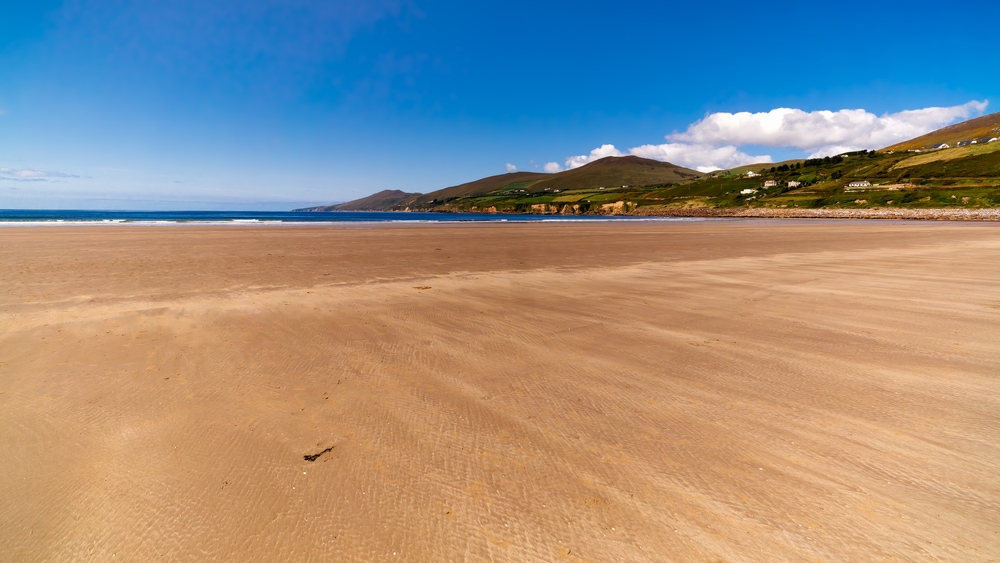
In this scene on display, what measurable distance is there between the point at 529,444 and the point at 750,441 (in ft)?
5.96

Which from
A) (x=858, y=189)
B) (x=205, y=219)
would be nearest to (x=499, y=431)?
(x=205, y=219)

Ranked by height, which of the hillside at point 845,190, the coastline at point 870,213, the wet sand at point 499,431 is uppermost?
the hillside at point 845,190

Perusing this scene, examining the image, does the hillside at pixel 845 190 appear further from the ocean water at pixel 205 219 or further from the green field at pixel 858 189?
the ocean water at pixel 205 219

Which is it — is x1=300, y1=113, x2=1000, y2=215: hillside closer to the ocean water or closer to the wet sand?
the ocean water

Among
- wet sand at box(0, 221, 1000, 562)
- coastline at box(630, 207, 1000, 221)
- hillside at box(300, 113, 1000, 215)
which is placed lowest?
coastline at box(630, 207, 1000, 221)

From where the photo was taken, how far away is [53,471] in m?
3.03

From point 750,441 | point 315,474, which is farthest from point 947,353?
point 315,474

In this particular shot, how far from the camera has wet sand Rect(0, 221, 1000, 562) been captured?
7.88ft

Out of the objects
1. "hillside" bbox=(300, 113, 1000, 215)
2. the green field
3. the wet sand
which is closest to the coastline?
"hillside" bbox=(300, 113, 1000, 215)

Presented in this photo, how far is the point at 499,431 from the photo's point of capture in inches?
141

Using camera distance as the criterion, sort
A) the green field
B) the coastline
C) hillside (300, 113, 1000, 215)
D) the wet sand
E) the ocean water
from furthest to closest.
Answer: hillside (300, 113, 1000, 215), the green field, the coastline, the ocean water, the wet sand

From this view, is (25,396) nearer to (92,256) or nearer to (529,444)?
(529,444)

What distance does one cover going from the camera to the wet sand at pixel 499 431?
2.40 m

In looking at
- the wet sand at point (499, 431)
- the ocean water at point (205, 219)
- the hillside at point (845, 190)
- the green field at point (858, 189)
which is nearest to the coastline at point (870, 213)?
the hillside at point (845, 190)
